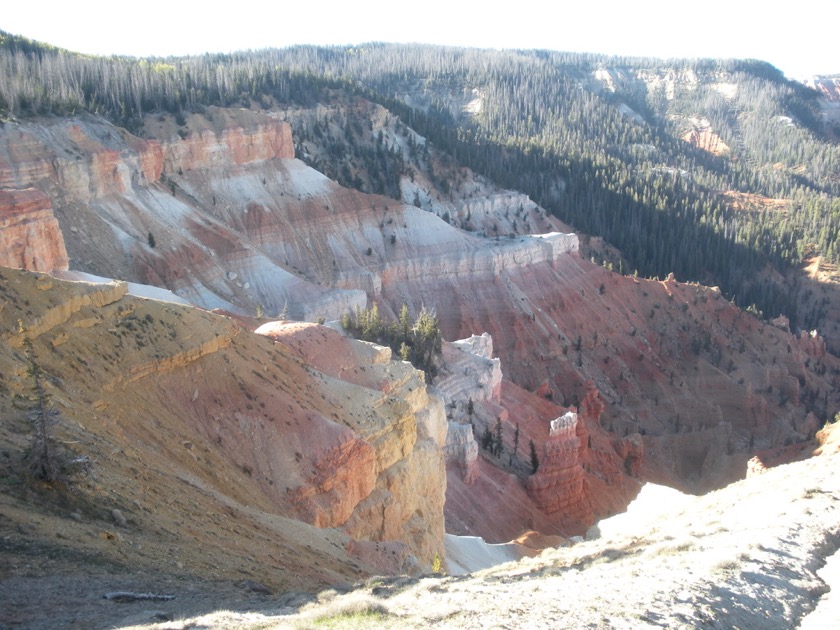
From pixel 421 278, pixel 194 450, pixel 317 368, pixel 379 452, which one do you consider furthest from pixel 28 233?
pixel 421 278

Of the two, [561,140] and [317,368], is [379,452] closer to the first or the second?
[317,368]

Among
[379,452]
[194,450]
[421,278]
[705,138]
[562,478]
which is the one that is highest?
[194,450]

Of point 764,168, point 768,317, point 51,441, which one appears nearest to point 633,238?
point 768,317

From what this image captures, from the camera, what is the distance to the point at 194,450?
21422 millimetres

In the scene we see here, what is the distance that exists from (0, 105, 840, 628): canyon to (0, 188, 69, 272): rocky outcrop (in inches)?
4.9

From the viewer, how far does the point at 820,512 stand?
2069 centimetres

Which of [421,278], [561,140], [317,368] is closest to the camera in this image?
[317,368]

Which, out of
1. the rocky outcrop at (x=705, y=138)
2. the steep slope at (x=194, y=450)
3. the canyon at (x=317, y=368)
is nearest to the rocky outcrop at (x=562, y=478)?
the canyon at (x=317, y=368)

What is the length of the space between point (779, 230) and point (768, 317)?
24.9 meters

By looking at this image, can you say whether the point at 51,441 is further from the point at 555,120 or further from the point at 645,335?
the point at 555,120

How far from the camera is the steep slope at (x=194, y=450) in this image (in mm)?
15531

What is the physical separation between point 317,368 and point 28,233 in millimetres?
19945

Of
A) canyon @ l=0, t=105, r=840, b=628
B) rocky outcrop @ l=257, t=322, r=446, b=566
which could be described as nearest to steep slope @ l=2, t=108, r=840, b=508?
canyon @ l=0, t=105, r=840, b=628

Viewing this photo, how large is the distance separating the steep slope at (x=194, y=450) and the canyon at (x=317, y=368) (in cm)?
8
